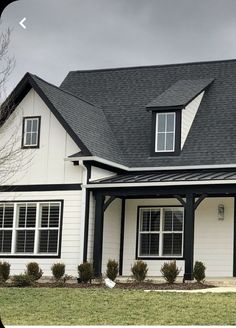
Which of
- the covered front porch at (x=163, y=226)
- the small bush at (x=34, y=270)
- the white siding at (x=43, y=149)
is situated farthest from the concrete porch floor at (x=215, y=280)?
the white siding at (x=43, y=149)

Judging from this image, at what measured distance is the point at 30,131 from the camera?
63.9ft

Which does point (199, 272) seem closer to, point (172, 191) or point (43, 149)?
point (172, 191)

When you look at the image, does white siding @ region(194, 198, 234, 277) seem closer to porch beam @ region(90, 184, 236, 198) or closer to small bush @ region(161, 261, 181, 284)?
porch beam @ region(90, 184, 236, 198)

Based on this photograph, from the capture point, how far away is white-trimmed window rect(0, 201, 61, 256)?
18.5 metres

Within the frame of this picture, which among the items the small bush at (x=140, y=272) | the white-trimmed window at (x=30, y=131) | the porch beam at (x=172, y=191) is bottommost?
the small bush at (x=140, y=272)

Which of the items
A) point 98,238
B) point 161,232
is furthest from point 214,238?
point 98,238

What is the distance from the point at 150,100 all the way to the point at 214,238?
225 inches

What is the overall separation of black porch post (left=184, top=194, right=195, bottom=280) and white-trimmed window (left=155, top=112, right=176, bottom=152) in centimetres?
300

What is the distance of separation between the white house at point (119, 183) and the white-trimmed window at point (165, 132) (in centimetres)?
3

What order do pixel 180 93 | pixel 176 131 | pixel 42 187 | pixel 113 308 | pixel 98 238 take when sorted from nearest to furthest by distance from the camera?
pixel 113 308 → pixel 98 238 → pixel 42 187 → pixel 176 131 → pixel 180 93

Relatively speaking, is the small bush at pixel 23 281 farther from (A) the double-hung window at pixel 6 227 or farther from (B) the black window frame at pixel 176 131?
(B) the black window frame at pixel 176 131

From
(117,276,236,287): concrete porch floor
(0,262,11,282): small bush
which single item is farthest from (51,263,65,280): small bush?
(117,276,236,287): concrete porch floor

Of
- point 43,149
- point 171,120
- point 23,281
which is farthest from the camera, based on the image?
point 171,120

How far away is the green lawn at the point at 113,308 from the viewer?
9438 millimetres
